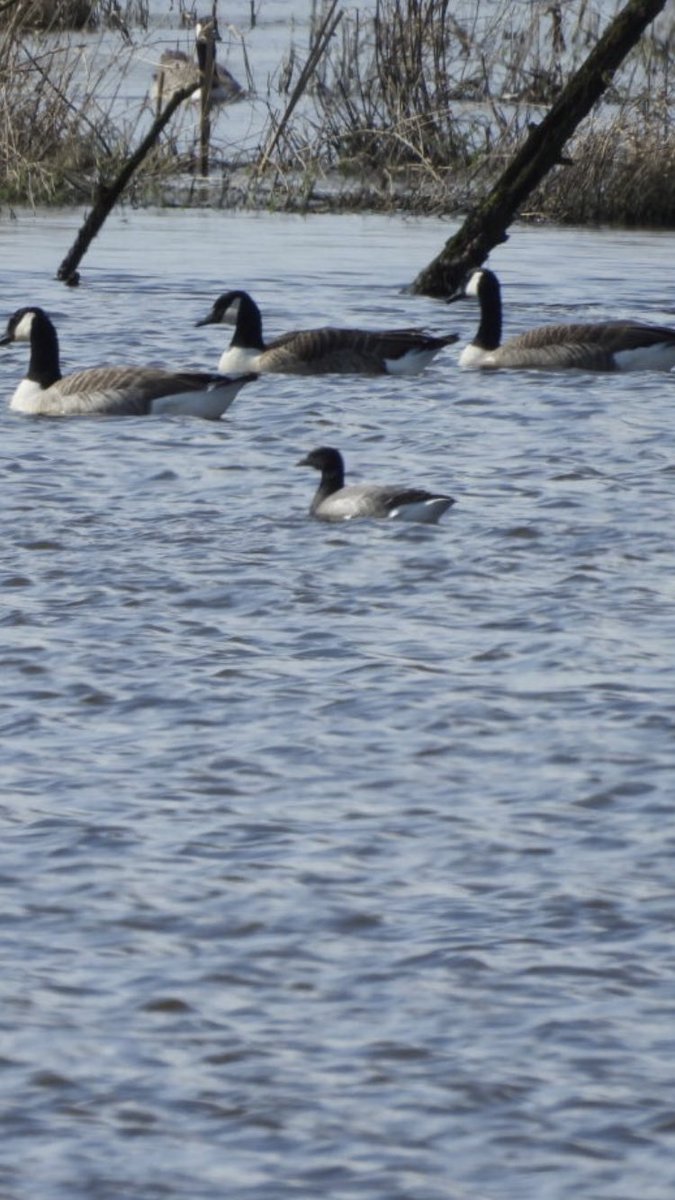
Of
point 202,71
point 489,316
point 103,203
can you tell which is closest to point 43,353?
point 489,316

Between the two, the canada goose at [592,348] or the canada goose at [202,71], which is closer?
the canada goose at [592,348]

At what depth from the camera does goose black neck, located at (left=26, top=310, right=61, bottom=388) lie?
53.8 feet

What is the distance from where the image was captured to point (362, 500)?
12.2 m

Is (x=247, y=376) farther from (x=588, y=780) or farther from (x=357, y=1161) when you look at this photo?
(x=357, y=1161)

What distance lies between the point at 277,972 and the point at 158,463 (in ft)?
26.1

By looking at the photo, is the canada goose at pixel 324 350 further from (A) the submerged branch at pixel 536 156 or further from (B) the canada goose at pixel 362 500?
(B) the canada goose at pixel 362 500

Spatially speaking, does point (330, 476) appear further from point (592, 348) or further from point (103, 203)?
point (103, 203)

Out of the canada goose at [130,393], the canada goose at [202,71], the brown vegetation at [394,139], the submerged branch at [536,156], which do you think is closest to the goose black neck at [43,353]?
the canada goose at [130,393]

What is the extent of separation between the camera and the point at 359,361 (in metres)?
17.6

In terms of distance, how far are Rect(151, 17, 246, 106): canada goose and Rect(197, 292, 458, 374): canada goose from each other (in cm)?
981

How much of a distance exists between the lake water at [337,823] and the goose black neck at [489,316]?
335cm

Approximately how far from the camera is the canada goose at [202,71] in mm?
27406

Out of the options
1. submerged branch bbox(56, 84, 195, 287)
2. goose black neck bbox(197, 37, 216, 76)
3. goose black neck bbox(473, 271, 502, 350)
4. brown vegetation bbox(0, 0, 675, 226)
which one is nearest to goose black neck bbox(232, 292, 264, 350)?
goose black neck bbox(473, 271, 502, 350)

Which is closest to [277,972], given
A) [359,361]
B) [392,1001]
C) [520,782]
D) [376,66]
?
[392,1001]
